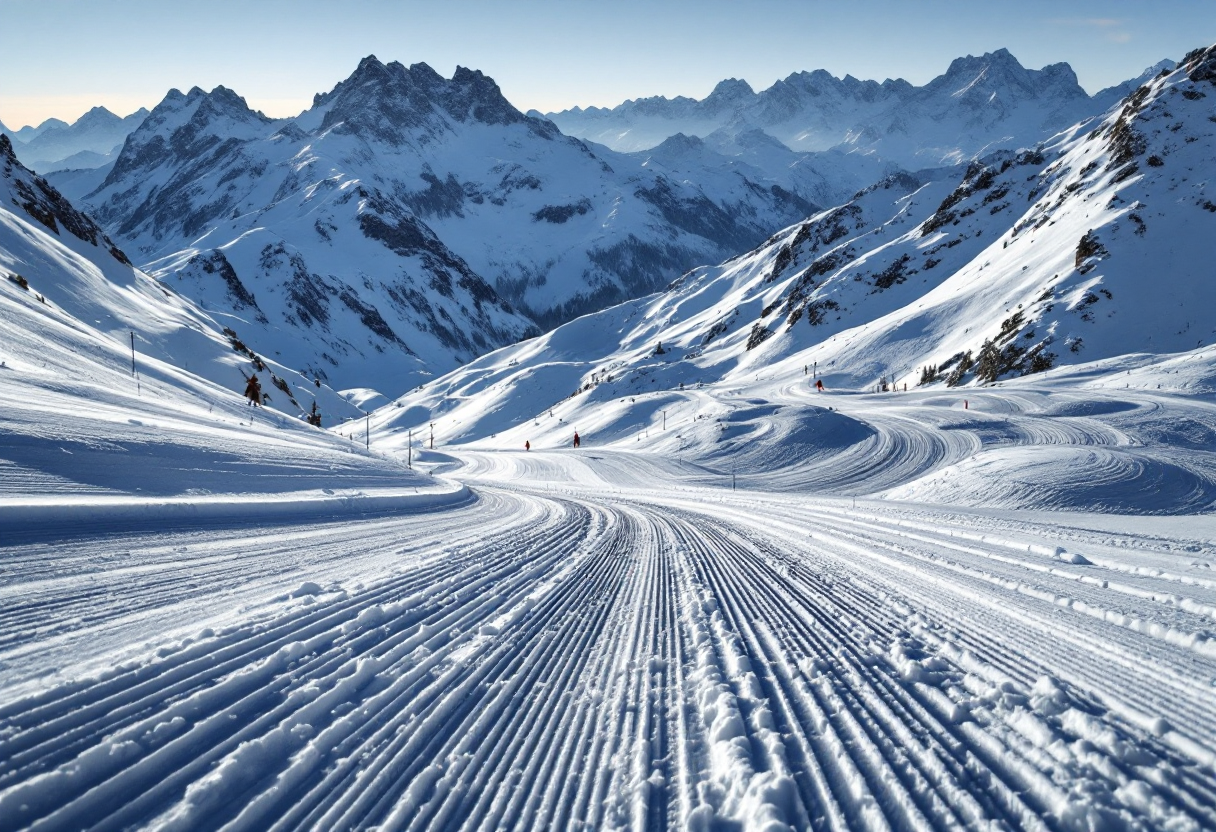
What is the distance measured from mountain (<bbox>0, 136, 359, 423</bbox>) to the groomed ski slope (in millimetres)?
11233

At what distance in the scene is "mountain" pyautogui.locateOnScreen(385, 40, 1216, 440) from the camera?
4769 cm

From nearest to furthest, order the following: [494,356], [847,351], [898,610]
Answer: [898,610]
[847,351]
[494,356]

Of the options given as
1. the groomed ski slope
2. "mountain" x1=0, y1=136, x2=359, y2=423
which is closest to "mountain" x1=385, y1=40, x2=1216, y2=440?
"mountain" x1=0, y1=136, x2=359, y2=423

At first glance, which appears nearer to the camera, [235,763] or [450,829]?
[450,829]

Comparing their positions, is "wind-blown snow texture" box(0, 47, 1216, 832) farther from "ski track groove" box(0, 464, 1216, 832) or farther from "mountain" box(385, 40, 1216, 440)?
"mountain" box(385, 40, 1216, 440)

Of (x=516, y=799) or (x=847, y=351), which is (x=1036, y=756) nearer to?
(x=516, y=799)

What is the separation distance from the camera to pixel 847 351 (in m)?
66.2

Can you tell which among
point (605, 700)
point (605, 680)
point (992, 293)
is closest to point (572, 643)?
point (605, 680)

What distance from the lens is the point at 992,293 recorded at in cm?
5994

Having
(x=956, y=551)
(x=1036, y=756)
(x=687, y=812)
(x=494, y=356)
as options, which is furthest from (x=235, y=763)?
(x=494, y=356)

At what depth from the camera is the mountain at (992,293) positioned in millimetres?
47688

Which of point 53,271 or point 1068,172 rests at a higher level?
point 1068,172

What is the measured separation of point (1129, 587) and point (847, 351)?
63.2 meters

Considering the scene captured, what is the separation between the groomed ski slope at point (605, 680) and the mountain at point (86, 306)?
442 inches
